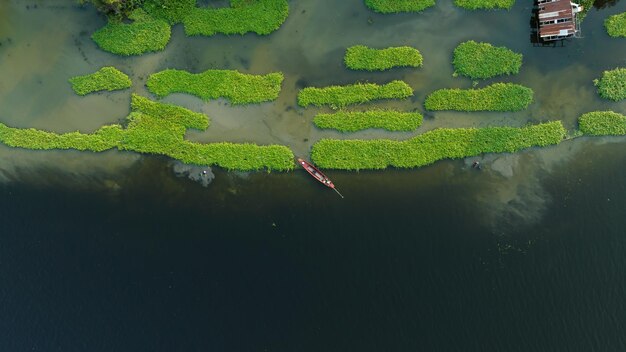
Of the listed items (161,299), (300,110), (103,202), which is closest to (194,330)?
(161,299)

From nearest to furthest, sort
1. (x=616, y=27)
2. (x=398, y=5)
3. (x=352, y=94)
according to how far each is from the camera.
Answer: (x=352, y=94) → (x=616, y=27) → (x=398, y=5)

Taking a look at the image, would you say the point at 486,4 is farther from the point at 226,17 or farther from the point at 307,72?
the point at 226,17

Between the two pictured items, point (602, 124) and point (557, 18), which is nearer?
point (557, 18)

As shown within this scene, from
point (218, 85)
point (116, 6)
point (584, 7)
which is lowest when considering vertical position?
point (218, 85)

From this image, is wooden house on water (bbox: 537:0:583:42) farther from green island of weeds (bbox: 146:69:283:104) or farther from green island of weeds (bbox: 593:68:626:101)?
green island of weeds (bbox: 146:69:283:104)

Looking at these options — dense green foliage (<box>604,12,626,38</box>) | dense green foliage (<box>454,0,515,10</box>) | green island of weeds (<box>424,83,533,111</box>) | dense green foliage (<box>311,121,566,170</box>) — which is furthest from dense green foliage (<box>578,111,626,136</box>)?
dense green foliage (<box>454,0,515,10</box>)

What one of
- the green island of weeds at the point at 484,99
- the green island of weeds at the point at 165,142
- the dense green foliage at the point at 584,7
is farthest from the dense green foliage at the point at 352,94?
the dense green foliage at the point at 584,7

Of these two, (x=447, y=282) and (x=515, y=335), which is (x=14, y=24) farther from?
(x=515, y=335)

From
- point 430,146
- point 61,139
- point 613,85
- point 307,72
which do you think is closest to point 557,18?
point 613,85
